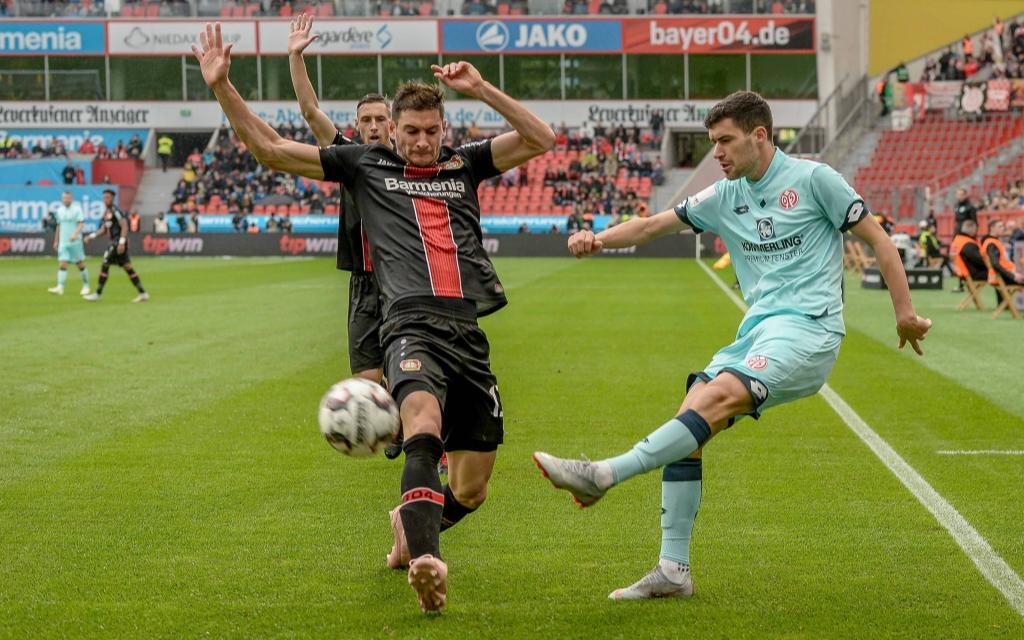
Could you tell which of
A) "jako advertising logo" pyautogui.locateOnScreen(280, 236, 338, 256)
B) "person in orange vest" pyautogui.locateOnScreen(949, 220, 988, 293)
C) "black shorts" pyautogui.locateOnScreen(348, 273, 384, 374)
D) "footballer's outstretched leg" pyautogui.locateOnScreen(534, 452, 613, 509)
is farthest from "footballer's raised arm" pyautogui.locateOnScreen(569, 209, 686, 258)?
"jako advertising logo" pyautogui.locateOnScreen(280, 236, 338, 256)

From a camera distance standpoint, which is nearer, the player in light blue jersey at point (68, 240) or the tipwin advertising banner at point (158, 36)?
the player in light blue jersey at point (68, 240)

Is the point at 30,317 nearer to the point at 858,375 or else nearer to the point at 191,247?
the point at 858,375

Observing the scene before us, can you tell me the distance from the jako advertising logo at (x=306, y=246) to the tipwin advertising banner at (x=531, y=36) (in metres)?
16.7

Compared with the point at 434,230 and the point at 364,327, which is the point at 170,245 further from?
the point at 434,230

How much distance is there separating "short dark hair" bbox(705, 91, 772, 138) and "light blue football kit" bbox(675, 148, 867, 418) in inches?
9.4

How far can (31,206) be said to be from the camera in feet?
177

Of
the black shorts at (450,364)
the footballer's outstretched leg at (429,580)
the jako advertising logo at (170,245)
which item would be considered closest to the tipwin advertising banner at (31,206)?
the jako advertising logo at (170,245)

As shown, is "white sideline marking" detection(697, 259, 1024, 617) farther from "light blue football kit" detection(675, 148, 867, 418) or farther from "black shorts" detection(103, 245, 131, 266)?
"black shorts" detection(103, 245, 131, 266)

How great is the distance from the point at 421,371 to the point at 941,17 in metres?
53.5

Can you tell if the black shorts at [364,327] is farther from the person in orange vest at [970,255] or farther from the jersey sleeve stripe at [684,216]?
the person in orange vest at [970,255]

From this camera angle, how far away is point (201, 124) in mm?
63625

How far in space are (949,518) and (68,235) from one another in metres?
23.2

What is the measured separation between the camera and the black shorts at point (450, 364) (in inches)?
226

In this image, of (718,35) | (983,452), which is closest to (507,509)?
(983,452)
